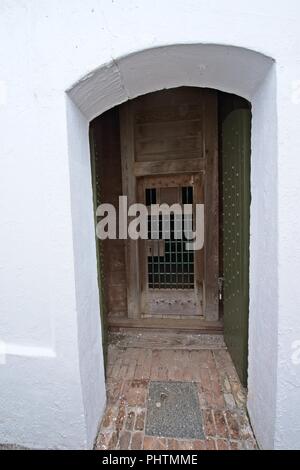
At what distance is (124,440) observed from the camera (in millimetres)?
2131

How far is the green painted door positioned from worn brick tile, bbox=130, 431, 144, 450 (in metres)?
1.18

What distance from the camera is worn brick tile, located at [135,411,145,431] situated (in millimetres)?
2249

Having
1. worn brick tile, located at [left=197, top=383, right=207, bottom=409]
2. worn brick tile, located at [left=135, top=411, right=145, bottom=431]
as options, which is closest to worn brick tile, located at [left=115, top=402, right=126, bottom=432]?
worn brick tile, located at [left=135, top=411, right=145, bottom=431]

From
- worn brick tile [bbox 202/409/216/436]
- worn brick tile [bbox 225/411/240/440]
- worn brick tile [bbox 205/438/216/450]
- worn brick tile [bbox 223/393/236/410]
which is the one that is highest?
worn brick tile [bbox 223/393/236/410]

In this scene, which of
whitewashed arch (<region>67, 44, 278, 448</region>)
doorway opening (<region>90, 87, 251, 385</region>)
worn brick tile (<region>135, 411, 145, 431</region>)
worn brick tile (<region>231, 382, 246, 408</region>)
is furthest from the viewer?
doorway opening (<region>90, 87, 251, 385</region>)

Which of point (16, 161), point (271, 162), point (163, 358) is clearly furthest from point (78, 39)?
point (163, 358)

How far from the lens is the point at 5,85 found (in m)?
1.76

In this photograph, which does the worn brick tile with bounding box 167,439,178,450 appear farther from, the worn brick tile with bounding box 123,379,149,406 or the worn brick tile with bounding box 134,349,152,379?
the worn brick tile with bounding box 134,349,152,379

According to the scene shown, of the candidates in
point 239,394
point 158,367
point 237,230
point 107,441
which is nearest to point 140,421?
point 107,441

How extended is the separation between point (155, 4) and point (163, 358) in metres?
3.44

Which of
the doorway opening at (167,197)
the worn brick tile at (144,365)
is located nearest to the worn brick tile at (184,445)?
the worn brick tile at (144,365)

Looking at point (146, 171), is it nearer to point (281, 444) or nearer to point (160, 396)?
point (160, 396)

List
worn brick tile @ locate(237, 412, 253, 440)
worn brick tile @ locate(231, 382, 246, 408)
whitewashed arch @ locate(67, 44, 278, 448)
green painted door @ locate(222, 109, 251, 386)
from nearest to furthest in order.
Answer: whitewashed arch @ locate(67, 44, 278, 448) → worn brick tile @ locate(237, 412, 253, 440) → green painted door @ locate(222, 109, 251, 386) → worn brick tile @ locate(231, 382, 246, 408)

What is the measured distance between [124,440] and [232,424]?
95cm
